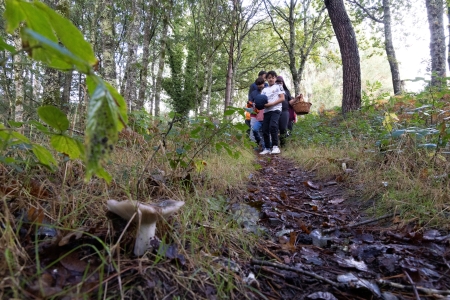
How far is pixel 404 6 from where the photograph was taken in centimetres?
1387

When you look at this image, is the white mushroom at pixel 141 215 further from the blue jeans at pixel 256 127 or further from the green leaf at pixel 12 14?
the blue jeans at pixel 256 127

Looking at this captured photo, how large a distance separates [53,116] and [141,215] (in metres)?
0.50

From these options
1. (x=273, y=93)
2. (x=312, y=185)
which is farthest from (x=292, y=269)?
(x=273, y=93)

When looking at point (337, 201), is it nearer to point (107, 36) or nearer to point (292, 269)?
point (292, 269)

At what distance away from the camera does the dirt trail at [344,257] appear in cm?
113

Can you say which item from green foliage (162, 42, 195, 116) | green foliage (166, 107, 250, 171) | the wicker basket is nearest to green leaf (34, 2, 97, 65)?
green foliage (166, 107, 250, 171)

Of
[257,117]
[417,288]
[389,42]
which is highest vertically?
[389,42]

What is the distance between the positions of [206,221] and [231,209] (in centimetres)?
44

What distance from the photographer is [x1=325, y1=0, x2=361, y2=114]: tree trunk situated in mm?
6035

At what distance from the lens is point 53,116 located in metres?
0.89

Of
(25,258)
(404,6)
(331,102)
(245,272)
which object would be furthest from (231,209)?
(331,102)

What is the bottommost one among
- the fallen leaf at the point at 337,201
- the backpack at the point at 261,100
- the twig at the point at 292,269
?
the twig at the point at 292,269

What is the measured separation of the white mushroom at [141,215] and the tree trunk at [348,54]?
20.0 feet

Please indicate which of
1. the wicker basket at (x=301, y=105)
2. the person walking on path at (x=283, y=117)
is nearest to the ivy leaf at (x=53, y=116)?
the person walking on path at (x=283, y=117)
